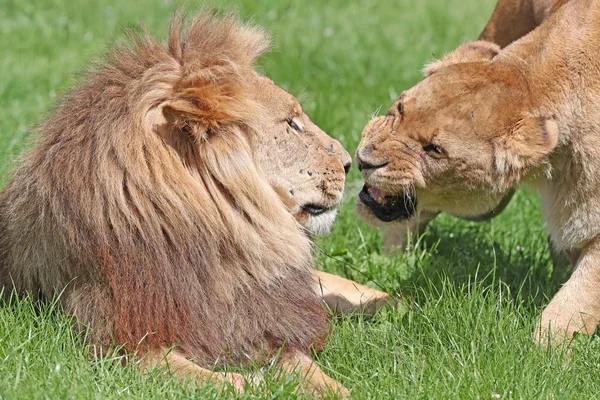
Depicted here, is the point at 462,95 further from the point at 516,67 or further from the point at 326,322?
the point at 326,322

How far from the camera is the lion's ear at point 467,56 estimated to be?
360 cm

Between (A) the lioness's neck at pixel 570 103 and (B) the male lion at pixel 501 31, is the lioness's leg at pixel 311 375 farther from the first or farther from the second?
(B) the male lion at pixel 501 31

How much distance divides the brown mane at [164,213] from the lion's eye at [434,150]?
0.63 m

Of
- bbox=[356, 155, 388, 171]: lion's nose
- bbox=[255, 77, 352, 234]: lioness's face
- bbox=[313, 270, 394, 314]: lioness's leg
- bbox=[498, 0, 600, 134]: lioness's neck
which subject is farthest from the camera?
bbox=[313, 270, 394, 314]: lioness's leg

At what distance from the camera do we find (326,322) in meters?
3.20

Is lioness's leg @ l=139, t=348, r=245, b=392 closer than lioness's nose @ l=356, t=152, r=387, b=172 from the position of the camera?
Yes

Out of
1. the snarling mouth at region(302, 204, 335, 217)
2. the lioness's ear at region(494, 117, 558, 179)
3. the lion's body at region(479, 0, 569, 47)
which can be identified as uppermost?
the lion's body at region(479, 0, 569, 47)

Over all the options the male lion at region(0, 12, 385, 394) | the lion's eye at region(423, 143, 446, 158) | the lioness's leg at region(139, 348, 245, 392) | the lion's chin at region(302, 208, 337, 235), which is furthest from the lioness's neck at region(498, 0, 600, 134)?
the lioness's leg at region(139, 348, 245, 392)

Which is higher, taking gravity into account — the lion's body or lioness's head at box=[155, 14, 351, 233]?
the lion's body

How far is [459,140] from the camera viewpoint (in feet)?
10.7

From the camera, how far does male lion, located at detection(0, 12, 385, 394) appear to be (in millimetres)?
2736

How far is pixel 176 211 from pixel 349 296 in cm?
123

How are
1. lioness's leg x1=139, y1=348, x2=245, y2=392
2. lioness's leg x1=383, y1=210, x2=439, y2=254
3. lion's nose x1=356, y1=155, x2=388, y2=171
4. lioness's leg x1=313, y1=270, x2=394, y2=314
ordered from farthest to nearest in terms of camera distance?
lioness's leg x1=383, y1=210, x2=439, y2=254
lioness's leg x1=313, y1=270, x2=394, y2=314
lion's nose x1=356, y1=155, x2=388, y2=171
lioness's leg x1=139, y1=348, x2=245, y2=392

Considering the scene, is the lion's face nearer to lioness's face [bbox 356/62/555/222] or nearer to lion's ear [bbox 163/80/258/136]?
lion's ear [bbox 163/80/258/136]
